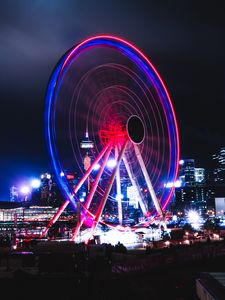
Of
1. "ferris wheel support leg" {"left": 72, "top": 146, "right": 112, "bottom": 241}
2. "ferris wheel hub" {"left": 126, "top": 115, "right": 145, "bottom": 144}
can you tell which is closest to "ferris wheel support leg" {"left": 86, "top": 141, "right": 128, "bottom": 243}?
"ferris wheel support leg" {"left": 72, "top": 146, "right": 112, "bottom": 241}

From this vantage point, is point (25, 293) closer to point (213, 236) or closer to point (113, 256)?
point (113, 256)

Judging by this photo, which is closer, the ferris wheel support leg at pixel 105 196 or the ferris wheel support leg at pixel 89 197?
the ferris wheel support leg at pixel 89 197

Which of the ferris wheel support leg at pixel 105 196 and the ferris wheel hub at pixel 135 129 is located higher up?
the ferris wheel hub at pixel 135 129

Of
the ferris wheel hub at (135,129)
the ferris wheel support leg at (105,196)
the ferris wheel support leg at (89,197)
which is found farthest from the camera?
the ferris wheel hub at (135,129)

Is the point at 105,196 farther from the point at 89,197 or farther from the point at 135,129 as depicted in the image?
the point at 135,129

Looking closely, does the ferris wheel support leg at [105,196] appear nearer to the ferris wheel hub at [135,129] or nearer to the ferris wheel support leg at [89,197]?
the ferris wheel support leg at [89,197]

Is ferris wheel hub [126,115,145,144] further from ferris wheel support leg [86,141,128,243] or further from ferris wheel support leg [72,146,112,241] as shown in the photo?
ferris wheel support leg [72,146,112,241]

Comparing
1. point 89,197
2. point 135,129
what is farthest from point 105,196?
point 135,129

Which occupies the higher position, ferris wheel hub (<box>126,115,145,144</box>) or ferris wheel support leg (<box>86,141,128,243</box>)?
ferris wheel hub (<box>126,115,145,144</box>)

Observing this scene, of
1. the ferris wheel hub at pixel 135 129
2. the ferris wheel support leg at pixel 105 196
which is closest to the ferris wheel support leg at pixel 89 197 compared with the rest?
the ferris wheel support leg at pixel 105 196

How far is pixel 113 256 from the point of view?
784 inches

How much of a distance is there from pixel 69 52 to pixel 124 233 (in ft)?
53.5

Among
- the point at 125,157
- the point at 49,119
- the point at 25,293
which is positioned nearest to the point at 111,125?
the point at 125,157

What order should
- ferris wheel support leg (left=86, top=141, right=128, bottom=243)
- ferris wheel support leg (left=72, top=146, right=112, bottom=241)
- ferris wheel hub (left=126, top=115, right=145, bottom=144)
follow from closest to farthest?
ferris wheel support leg (left=72, top=146, right=112, bottom=241) → ferris wheel support leg (left=86, top=141, right=128, bottom=243) → ferris wheel hub (left=126, top=115, right=145, bottom=144)
